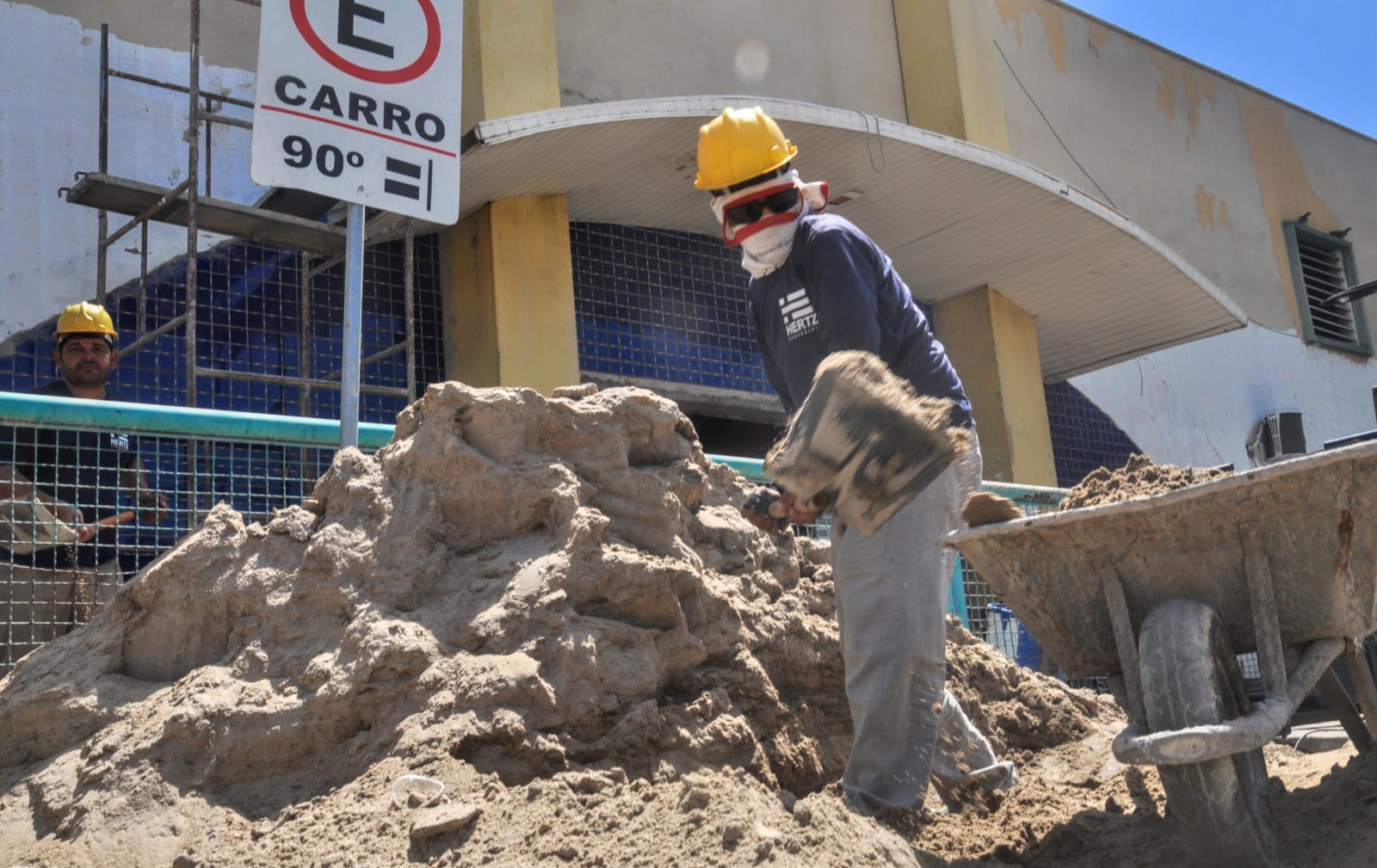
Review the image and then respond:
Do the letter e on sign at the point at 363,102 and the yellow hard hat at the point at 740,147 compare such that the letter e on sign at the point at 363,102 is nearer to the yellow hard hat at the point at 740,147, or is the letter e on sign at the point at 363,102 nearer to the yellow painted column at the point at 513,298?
the yellow hard hat at the point at 740,147

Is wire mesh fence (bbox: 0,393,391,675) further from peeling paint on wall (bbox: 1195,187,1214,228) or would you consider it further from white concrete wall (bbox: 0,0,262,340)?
peeling paint on wall (bbox: 1195,187,1214,228)

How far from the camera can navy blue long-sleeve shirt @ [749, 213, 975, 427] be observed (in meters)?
3.57

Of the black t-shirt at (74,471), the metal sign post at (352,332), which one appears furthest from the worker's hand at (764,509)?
the black t-shirt at (74,471)

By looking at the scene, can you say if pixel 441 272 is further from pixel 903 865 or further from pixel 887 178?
pixel 903 865

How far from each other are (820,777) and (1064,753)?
3.52 ft

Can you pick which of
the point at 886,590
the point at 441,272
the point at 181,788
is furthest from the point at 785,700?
the point at 441,272

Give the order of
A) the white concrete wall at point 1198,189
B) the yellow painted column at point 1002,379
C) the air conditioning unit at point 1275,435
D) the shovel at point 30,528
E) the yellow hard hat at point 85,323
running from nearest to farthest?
the shovel at point 30,528
the yellow hard hat at point 85,323
the yellow painted column at point 1002,379
the white concrete wall at point 1198,189
the air conditioning unit at point 1275,435

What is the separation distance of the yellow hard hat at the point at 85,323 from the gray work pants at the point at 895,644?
11.4ft

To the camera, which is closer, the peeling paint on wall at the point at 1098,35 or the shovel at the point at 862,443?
the shovel at the point at 862,443

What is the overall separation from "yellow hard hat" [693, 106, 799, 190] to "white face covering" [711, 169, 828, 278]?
0.04m

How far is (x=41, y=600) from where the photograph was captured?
4.12 m

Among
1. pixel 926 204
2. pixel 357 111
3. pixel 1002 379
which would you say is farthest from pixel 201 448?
pixel 1002 379

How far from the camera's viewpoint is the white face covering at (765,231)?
3764mm

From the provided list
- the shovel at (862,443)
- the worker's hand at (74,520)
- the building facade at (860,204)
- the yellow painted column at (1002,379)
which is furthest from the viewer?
the yellow painted column at (1002,379)
